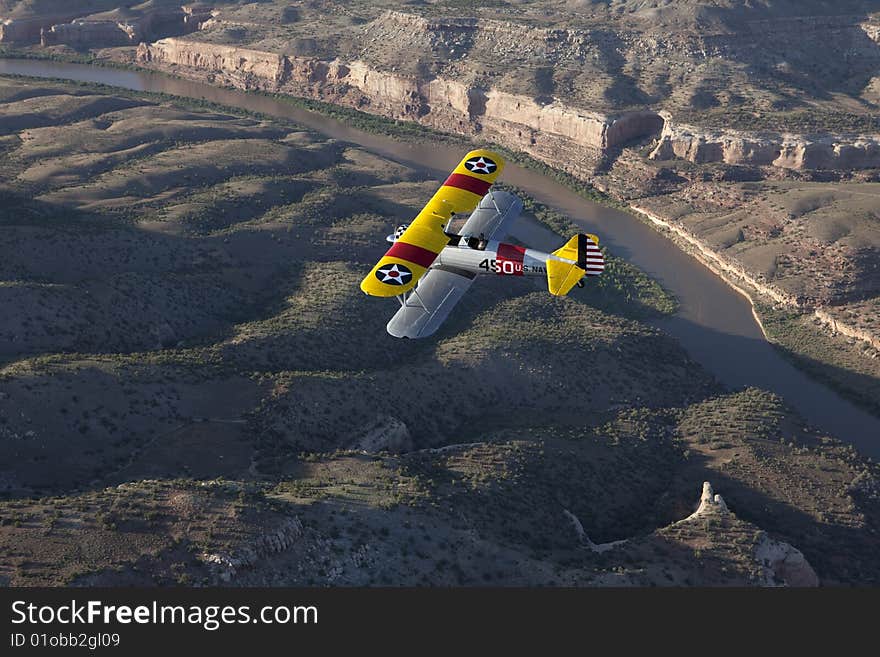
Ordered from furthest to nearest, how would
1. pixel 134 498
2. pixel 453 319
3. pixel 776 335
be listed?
pixel 776 335
pixel 453 319
pixel 134 498

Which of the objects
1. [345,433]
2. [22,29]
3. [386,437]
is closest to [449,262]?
[386,437]

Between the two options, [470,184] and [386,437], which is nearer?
[386,437]

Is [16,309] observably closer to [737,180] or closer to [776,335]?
[776,335]

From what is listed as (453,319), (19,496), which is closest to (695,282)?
(453,319)

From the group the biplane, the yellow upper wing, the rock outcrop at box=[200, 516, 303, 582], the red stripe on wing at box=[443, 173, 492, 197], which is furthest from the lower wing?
the rock outcrop at box=[200, 516, 303, 582]

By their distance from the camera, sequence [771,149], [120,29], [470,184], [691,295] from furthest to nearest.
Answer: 1. [120,29]
2. [771,149]
3. [691,295]
4. [470,184]

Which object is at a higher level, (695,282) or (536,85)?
(536,85)

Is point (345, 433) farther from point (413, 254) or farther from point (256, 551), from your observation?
point (256, 551)

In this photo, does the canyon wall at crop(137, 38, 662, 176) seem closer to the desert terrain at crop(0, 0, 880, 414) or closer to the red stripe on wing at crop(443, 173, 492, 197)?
the desert terrain at crop(0, 0, 880, 414)
